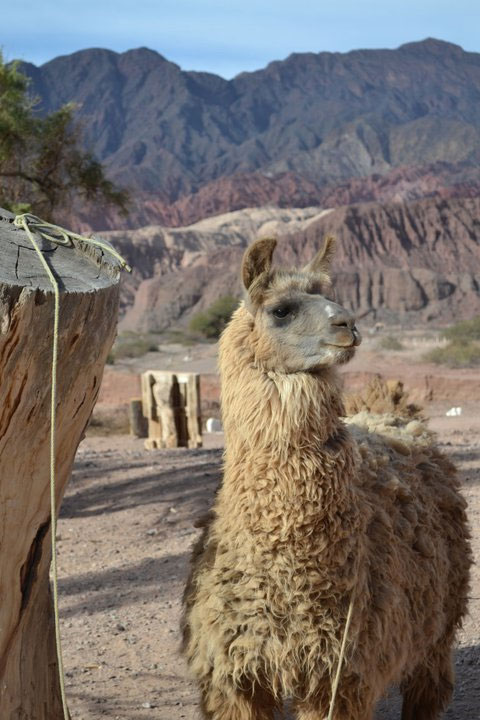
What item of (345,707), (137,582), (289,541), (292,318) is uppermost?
(292,318)

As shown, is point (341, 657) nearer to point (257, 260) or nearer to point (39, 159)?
point (257, 260)

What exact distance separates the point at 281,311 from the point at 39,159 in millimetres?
11740

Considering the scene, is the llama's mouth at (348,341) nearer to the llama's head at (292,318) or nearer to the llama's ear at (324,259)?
the llama's head at (292,318)

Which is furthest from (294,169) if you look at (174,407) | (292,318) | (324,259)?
(292,318)

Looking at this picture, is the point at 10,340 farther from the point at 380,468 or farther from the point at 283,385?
the point at 380,468

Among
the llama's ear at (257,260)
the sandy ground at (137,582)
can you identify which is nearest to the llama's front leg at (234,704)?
the sandy ground at (137,582)

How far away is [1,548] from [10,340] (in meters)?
0.89

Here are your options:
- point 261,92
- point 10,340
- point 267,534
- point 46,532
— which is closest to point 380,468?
point 267,534

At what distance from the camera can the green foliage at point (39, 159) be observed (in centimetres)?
1414

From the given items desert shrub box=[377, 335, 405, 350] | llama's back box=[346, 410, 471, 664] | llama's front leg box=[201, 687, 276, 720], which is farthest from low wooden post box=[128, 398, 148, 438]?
desert shrub box=[377, 335, 405, 350]

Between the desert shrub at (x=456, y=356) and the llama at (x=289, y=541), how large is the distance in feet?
99.3

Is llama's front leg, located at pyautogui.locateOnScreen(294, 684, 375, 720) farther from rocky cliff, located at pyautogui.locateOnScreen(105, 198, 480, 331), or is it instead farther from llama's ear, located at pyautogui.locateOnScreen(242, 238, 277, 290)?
rocky cliff, located at pyautogui.locateOnScreen(105, 198, 480, 331)

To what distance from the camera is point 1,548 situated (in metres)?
3.50

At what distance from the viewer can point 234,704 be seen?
13.2 feet
